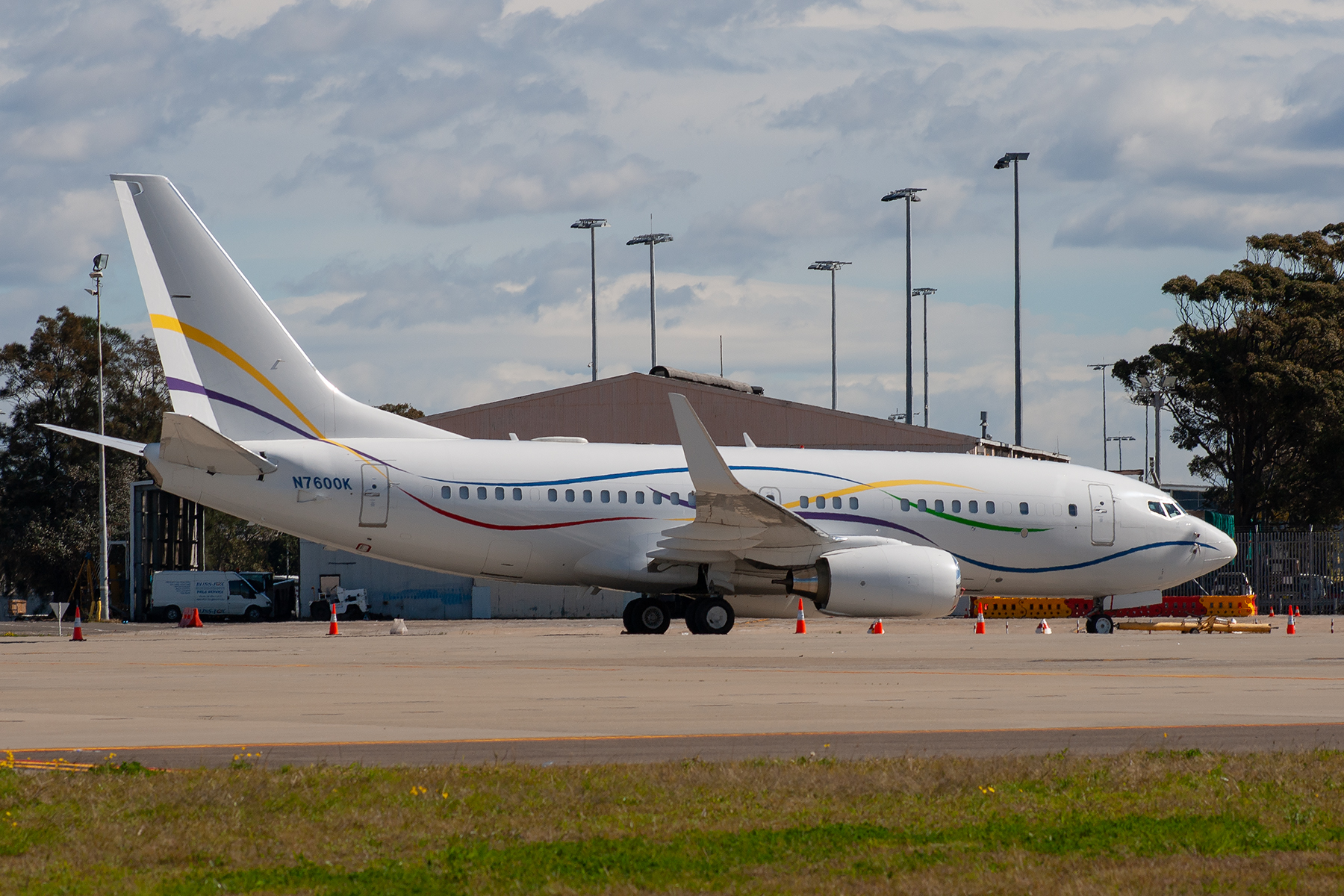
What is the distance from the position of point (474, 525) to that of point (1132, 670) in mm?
12403

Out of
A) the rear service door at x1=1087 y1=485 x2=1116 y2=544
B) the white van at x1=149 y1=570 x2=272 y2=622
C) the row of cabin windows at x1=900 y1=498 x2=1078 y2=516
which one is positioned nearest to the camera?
the row of cabin windows at x1=900 y1=498 x2=1078 y2=516

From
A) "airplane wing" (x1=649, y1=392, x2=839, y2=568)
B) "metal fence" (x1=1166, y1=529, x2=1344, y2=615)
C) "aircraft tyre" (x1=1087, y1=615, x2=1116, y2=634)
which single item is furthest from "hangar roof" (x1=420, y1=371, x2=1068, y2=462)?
"airplane wing" (x1=649, y1=392, x2=839, y2=568)

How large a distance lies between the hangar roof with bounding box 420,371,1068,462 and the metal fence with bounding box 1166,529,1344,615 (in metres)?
9.74

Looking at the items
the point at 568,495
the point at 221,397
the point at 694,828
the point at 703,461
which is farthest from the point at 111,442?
the point at 694,828

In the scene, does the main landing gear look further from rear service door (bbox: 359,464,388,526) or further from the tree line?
the tree line

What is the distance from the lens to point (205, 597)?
171 feet

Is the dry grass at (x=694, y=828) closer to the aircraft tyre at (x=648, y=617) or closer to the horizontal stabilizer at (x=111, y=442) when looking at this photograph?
the horizontal stabilizer at (x=111, y=442)

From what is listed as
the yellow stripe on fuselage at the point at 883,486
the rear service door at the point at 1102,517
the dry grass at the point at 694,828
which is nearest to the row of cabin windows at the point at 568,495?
the yellow stripe on fuselage at the point at 883,486

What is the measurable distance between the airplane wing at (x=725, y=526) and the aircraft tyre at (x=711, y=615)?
885 mm

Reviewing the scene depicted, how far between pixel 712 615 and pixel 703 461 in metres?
3.57

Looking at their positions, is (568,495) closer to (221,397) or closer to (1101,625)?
(221,397)

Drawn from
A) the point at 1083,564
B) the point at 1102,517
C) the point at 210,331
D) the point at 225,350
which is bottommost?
the point at 1083,564

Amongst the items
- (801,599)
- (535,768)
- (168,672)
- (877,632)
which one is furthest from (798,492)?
(535,768)

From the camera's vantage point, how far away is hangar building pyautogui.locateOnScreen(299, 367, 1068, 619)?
47.2m
